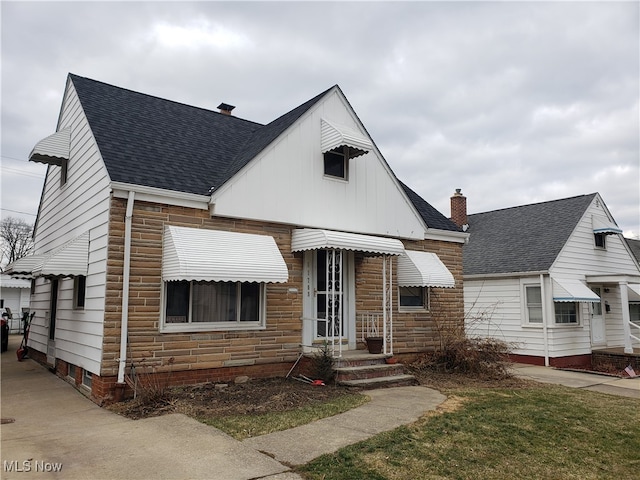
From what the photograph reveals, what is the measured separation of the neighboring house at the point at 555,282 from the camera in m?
16.1

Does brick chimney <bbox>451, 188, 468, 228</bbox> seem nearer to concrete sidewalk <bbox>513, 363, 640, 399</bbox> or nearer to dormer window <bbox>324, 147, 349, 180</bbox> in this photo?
concrete sidewalk <bbox>513, 363, 640, 399</bbox>

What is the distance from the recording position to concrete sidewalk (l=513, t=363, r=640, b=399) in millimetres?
11008

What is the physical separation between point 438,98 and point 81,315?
37.9 feet

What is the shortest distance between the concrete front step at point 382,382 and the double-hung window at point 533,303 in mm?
8268

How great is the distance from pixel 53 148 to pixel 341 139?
23.7ft

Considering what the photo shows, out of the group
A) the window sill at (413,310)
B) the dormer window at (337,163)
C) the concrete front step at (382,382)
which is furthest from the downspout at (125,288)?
the window sill at (413,310)

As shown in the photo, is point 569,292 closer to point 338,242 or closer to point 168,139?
point 338,242

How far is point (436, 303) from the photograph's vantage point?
1342cm

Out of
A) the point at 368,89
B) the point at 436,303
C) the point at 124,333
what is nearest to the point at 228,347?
the point at 124,333

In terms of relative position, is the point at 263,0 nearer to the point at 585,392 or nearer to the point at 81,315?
the point at 81,315

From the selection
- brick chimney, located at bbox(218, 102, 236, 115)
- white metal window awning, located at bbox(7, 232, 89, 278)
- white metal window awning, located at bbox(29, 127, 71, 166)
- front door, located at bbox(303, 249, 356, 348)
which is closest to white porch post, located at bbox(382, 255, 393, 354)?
front door, located at bbox(303, 249, 356, 348)

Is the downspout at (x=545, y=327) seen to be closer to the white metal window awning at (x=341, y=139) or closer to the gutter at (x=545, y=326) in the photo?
the gutter at (x=545, y=326)

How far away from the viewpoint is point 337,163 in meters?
11.8

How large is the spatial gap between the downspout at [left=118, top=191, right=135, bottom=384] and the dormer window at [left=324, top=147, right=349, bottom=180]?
4.92 m
